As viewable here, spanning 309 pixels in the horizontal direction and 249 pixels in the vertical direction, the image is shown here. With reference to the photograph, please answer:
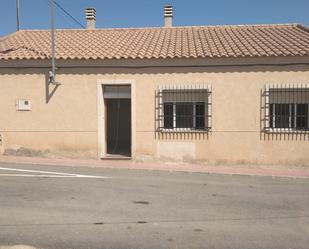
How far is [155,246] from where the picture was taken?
601 centimetres

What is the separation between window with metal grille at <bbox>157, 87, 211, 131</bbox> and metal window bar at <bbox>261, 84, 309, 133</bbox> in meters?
1.89

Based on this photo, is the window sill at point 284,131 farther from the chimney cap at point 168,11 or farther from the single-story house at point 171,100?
the chimney cap at point 168,11

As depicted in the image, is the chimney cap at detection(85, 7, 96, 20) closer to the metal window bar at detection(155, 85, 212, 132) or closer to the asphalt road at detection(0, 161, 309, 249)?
the metal window bar at detection(155, 85, 212, 132)

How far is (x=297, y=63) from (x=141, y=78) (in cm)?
508

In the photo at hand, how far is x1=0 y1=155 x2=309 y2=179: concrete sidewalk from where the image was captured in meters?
13.8

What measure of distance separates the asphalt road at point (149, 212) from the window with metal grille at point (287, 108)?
309cm

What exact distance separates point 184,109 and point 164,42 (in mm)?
3226

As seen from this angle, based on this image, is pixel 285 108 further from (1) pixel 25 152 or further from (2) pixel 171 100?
(1) pixel 25 152

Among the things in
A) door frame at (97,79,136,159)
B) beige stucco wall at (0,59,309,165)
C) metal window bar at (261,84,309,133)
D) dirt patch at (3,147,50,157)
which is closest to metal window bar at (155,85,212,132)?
beige stucco wall at (0,59,309,165)

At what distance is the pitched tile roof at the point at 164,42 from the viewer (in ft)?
50.0

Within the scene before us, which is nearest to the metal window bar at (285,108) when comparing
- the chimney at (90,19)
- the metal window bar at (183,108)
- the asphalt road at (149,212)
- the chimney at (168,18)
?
the metal window bar at (183,108)

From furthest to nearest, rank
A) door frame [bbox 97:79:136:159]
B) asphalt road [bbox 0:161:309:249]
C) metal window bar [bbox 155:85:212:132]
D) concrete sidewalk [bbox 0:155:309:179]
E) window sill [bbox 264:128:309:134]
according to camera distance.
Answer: door frame [bbox 97:79:136:159]
metal window bar [bbox 155:85:212:132]
window sill [bbox 264:128:309:134]
concrete sidewalk [bbox 0:155:309:179]
asphalt road [bbox 0:161:309:249]

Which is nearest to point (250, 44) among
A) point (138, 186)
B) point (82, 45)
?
point (82, 45)

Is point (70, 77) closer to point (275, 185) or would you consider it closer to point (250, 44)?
point (250, 44)
